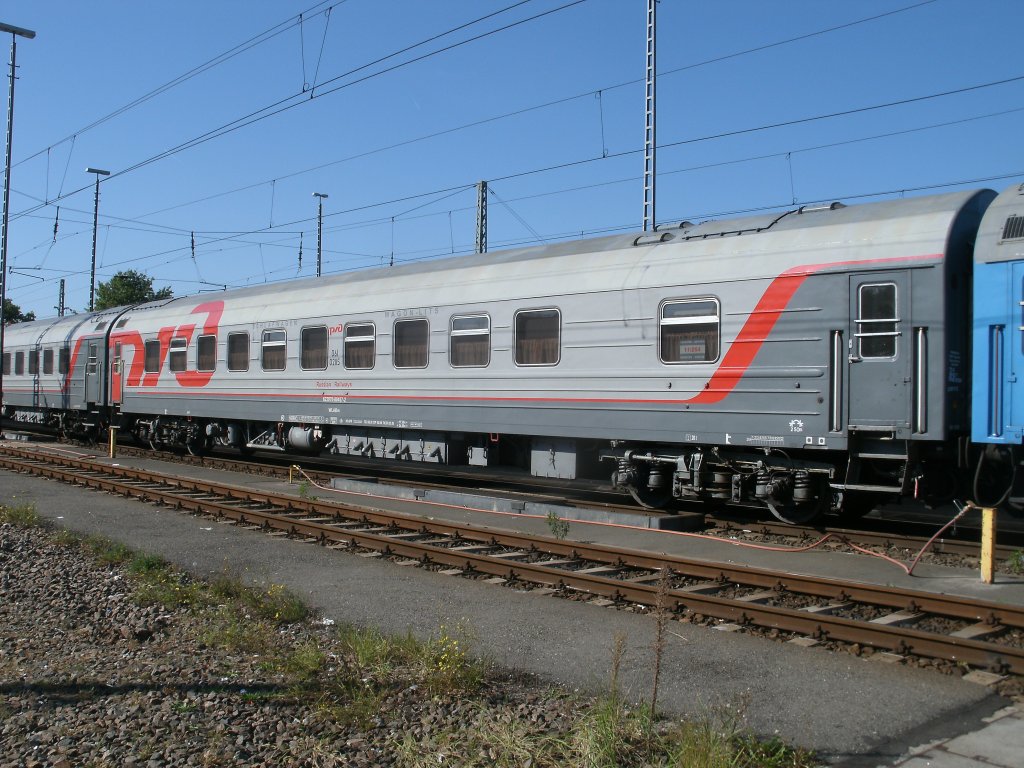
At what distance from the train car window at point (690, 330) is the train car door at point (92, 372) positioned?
1913 centimetres

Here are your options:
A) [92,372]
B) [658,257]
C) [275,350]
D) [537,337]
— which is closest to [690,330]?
[658,257]

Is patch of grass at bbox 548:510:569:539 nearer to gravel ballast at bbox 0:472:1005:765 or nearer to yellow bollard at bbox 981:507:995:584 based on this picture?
gravel ballast at bbox 0:472:1005:765

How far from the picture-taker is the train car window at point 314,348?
17.2 m

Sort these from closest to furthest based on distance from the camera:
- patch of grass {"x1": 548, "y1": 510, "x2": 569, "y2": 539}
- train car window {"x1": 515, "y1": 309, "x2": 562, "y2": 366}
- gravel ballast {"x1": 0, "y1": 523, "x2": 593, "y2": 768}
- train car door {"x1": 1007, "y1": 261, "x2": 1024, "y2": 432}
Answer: gravel ballast {"x1": 0, "y1": 523, "x2": 593, "y2": 768} → train car door {"x1": 1007, "y1": 261, "x2": 1024, "y2": 432} → patch of grass {"x1": 548, "y1": 510, "x2": 569, "y2": 539} → train car window {"x1": 515, "y1": 309, "x2": 562, "y2": 366}

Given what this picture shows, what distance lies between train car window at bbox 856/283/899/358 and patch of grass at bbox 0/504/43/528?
1112 centimetres

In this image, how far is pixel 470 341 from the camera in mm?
14258

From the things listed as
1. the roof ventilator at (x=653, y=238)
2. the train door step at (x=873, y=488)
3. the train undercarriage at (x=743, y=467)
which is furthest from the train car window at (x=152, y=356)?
the train door step at (x=873, y=488)

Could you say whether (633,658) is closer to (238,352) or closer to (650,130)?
(650,130)

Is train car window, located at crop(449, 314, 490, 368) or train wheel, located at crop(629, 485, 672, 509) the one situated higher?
train car window, located at crop(449, 314, 490, 368)

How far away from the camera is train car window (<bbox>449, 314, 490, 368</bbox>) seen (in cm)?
1402

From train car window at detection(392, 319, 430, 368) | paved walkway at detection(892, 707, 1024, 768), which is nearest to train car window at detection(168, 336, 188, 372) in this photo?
train car window at detection(392, 319, 430, 368)

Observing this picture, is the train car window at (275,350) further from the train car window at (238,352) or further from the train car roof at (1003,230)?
the train car roof at (1003,230)

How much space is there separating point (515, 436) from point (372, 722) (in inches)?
373

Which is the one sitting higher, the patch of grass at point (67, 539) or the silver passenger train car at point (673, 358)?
the silver passenger train car at point (673, 358)
